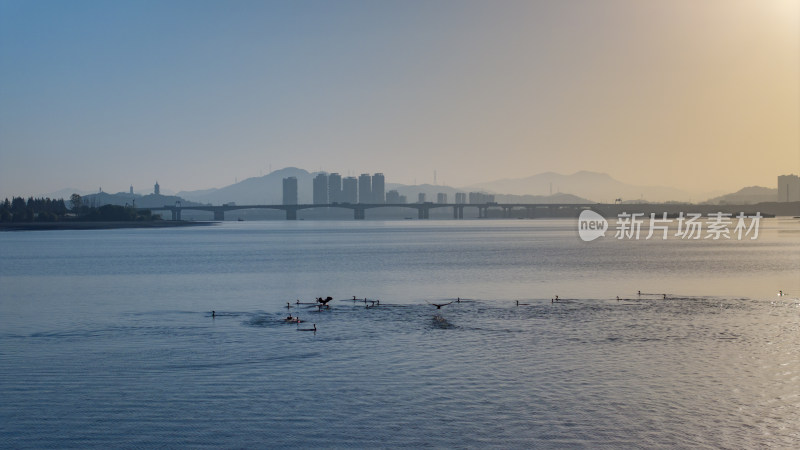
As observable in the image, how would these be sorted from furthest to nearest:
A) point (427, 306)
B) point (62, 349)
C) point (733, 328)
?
point (427, 306) → point (733, 328) → point (62, 349)

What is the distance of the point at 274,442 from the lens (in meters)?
17.0

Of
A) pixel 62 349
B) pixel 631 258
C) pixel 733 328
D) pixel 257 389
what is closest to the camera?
pixel 257 389

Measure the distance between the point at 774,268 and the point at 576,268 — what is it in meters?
18.9

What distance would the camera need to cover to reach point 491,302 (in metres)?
43.2

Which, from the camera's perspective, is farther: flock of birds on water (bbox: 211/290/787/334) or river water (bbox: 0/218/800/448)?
flock of birds on water (bbox: 211/290/787/334)

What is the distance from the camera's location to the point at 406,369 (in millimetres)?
24344

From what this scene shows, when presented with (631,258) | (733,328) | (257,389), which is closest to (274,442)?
(257,389)

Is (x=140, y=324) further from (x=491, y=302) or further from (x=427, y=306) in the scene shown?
(x=491, y=302)

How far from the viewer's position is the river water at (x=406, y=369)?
1781 cm

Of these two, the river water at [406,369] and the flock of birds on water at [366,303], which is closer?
the river water at [406,369]


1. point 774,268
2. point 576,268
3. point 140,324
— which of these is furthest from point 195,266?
point 774,268

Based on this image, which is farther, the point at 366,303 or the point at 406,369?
the point at 366,303

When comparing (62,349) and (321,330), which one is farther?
(321,330)

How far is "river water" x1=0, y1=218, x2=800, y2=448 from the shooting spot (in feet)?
58.4
